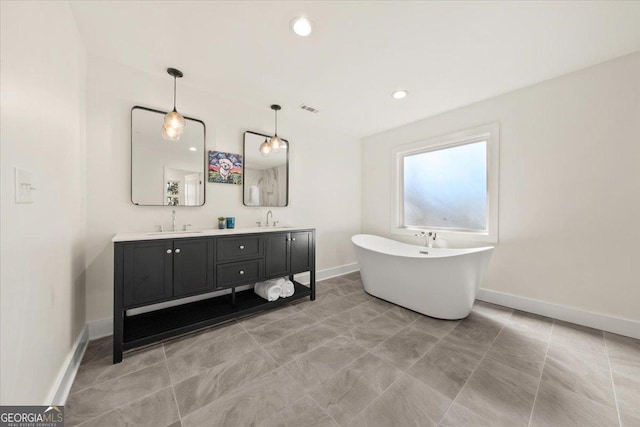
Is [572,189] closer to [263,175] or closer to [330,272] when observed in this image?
[330,272]

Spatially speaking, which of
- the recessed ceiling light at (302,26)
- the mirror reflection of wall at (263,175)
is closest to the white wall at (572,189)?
A: the recessed ceiling light at (302,26)

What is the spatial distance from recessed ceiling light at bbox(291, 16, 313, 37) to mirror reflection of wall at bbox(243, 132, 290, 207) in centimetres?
145

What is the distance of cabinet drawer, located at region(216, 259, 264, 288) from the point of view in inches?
88.6

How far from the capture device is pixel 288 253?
2770 mm

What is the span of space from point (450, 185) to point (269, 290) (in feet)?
9.69

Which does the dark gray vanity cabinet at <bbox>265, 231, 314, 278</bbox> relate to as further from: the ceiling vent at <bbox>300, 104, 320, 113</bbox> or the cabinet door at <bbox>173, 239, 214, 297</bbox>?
the ceiling vent at <bbox>300, 104, 320, 113</bbox>

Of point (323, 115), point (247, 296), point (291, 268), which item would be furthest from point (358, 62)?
point (247, 296)

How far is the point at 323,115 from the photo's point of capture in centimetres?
334

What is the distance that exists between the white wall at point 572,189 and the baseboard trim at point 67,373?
396 cm

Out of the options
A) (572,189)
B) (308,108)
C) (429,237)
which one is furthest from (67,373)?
(572,189)

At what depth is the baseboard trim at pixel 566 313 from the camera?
6.81 ft

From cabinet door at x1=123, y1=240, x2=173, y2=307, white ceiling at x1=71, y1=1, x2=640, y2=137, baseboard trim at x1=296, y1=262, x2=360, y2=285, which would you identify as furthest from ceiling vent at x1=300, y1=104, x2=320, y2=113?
baseboard trim at x1=296, y1=262, x2=360, y2=285

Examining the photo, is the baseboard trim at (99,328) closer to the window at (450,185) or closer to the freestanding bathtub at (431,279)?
the freestanding bathtub at (431,279)

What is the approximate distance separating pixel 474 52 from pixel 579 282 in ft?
8.16
